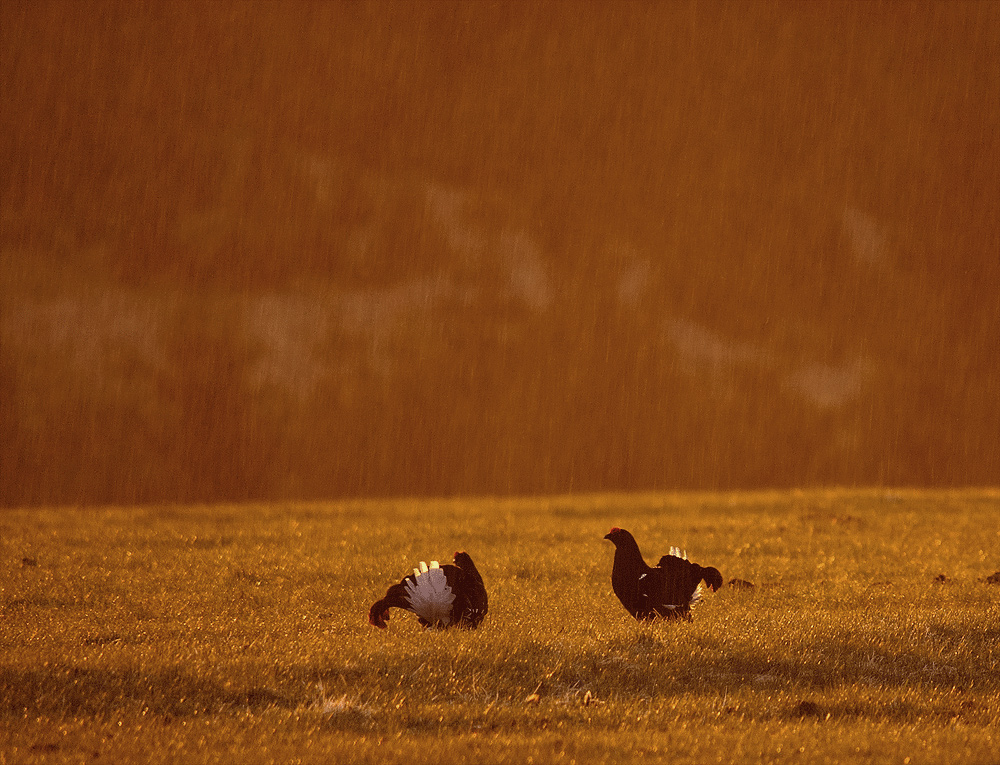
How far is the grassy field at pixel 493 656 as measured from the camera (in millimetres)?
9180

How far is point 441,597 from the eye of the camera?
1305cm

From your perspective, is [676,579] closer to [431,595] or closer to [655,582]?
[655,582]

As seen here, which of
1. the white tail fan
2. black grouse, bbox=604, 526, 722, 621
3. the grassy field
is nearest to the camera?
the grassy field

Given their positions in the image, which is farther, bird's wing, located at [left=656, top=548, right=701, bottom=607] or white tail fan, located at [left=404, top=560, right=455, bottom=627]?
bird's wing, located at [left=656, top=548, right=701, bottom=607]

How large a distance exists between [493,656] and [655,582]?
116 inches

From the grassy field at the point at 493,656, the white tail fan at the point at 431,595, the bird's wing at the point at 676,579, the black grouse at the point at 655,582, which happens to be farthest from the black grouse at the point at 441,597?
the bird's wing at the point at 676,579

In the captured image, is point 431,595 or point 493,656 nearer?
point 493,656

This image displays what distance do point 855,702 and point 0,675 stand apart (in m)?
8.87

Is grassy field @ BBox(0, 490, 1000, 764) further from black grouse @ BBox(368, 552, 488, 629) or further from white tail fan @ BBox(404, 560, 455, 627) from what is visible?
white tail fan @ BBox(404, 560, 455, 627)

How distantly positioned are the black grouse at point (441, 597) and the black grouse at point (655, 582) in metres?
1.88

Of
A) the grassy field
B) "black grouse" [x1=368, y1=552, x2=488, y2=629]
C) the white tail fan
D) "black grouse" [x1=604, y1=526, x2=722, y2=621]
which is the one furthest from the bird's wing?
the white tail fan

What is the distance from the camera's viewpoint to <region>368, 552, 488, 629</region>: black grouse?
42.3 feet

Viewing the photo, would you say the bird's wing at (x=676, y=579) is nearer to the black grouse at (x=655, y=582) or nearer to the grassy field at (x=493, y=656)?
the black grouse at (x=655, y=582)

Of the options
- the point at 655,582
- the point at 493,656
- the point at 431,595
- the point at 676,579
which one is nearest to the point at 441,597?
the point at 431,595
